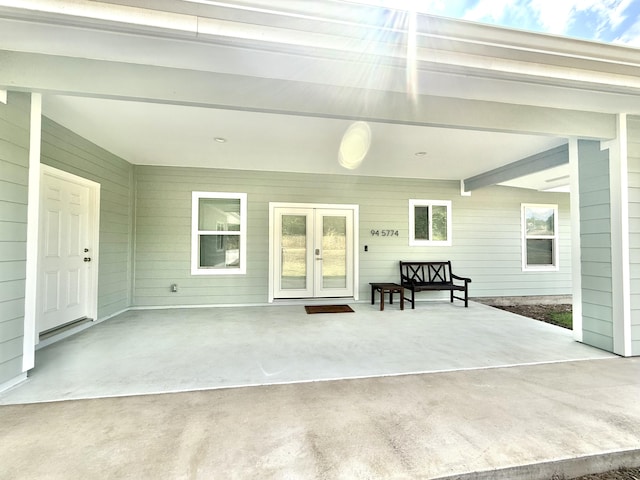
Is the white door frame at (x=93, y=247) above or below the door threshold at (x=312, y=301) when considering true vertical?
above

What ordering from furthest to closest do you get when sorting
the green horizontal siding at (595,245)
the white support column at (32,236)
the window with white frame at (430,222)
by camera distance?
the window with white frame at (430,222)
the green horizontal siding at (595,245)
the white support column at (32,236)

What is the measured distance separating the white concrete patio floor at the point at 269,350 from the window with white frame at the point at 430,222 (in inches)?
73.0

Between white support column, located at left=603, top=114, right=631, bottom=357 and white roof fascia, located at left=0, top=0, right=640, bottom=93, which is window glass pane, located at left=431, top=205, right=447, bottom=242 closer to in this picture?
white support column, located at left=603, top=114, right=631, bottom=357

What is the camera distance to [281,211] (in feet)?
18.4

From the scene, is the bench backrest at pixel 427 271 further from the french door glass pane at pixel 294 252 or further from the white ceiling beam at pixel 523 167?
the french door glass pane at pixel 294 252

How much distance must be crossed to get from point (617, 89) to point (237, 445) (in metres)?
4.02

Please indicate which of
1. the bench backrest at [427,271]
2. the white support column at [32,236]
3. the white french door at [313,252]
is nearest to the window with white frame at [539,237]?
the bench backrest at [427,271]

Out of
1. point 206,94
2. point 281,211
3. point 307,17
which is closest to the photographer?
point 307,17

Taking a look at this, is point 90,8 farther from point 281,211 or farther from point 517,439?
point 281,211

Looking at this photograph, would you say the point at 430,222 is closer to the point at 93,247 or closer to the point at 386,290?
the point at 386,290

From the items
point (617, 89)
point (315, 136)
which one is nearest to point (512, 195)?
point (617, 89)

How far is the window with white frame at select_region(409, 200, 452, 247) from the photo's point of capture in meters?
6.04

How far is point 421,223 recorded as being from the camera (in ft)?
20.0

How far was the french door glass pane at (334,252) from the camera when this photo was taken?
226 inches
